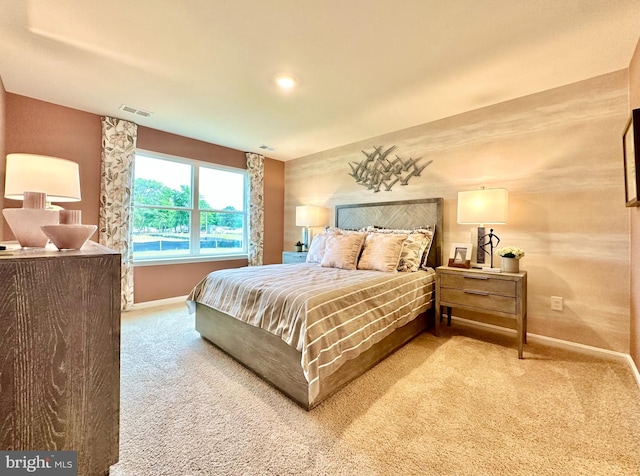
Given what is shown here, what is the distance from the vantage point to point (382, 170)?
150 inches

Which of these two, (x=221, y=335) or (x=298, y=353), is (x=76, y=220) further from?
(x=221, y=335)

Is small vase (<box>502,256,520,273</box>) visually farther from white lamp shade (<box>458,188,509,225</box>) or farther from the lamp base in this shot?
the lamp base

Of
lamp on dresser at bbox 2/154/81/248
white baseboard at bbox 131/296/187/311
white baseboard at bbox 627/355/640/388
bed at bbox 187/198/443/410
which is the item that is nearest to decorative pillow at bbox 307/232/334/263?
bed at bbox 187/198/443/410

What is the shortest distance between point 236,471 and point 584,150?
137 inches

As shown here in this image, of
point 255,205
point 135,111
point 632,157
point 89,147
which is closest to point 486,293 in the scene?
point 632,157

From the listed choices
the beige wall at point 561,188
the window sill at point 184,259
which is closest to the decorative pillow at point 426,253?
the beige wall at point 561,188

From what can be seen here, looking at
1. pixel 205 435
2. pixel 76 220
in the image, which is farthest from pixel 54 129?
pixel 205 435

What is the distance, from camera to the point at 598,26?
1806 millimetres

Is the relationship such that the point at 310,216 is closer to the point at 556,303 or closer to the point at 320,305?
the point at 320,305

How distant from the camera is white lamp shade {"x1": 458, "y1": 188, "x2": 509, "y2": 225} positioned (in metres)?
2.49

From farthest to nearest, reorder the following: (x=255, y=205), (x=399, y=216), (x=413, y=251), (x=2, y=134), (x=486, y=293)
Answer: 1. (x=255, y=205)
2. (x=399, y=216)
3. (x=413, y=251)
4. (x=2, y=134)
5. (x=486, y=293)

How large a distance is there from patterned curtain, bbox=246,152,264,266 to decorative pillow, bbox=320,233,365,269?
2.03m

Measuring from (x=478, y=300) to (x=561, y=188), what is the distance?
129 cm

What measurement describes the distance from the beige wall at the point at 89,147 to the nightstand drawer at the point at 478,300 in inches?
134
